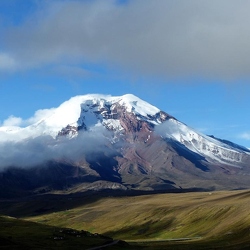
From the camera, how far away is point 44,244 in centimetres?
16300

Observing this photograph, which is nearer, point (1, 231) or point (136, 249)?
point (136, 249)

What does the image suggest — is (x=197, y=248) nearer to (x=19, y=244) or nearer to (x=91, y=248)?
(x=91, y=248)

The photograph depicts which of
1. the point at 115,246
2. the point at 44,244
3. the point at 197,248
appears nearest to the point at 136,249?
the point at 115,246

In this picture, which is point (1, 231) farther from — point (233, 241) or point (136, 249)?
point (233, 241)

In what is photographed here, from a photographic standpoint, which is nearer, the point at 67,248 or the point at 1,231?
the point at 67,248

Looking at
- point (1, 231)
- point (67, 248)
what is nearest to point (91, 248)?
point (67, 248)

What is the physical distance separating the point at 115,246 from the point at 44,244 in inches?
975

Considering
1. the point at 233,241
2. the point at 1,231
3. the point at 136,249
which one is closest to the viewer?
the point at 136,249

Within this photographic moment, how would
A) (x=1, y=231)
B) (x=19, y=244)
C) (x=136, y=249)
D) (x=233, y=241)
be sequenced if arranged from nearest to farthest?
1. (x=19, y=244)
2. (x=136, y=249)
3. (x=233, y=241)
4. (x=1, y=231)

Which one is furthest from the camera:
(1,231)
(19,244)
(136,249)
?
(1,231)

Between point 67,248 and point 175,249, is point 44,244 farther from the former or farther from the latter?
point 175,249

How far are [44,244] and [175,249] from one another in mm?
43594

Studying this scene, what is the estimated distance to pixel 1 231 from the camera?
639ft

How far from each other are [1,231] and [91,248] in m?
51.9
